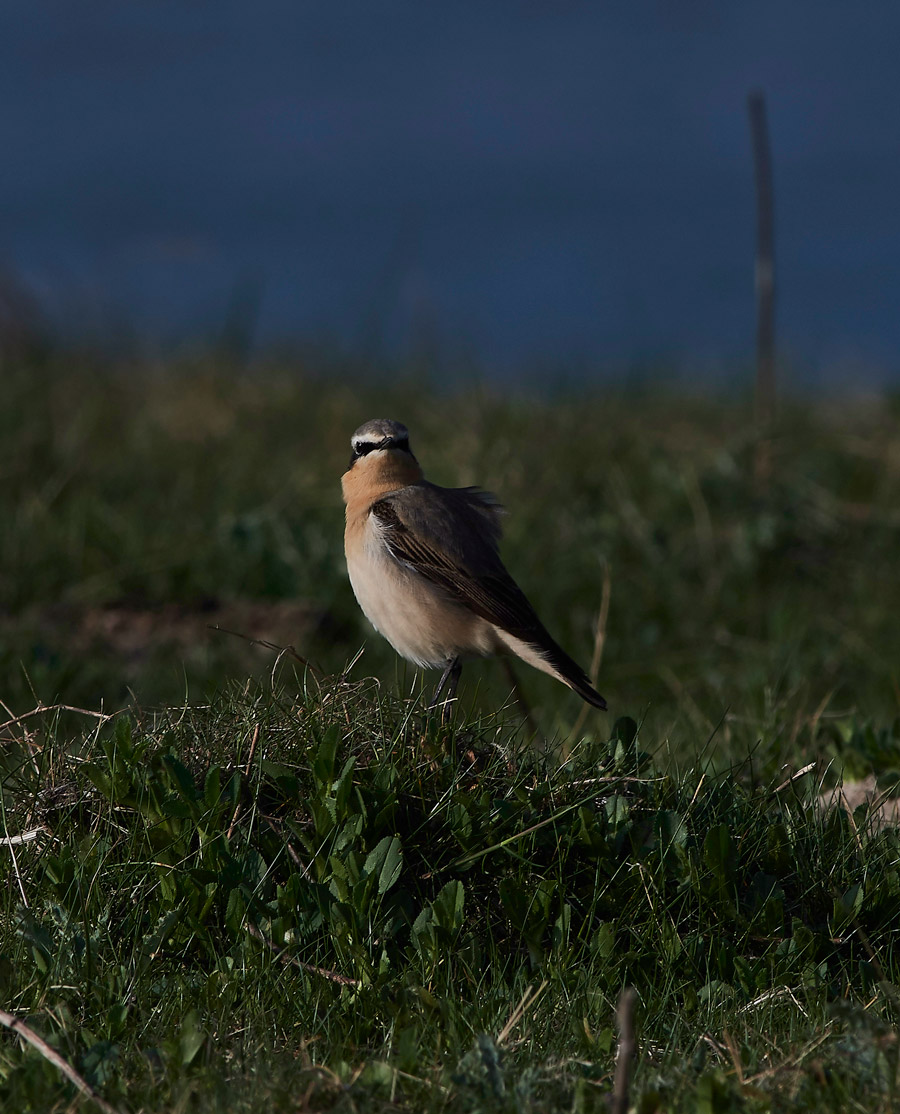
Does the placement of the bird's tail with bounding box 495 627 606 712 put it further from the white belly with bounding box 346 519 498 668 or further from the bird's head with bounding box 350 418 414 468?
the bird's head with bounding box 350 418 414 468

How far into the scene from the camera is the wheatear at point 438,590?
5.47m

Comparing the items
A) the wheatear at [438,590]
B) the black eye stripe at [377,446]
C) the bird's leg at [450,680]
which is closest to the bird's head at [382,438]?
the black eye stripe at [377,446]

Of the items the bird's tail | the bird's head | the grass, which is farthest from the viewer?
the bird's head

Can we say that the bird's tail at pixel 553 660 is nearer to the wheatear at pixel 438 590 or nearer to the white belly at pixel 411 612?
the wheatear at pixel 438 590

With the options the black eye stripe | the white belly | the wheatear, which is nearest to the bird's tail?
the wheatear

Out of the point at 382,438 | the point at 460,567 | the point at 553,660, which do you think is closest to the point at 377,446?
the point at 382,438

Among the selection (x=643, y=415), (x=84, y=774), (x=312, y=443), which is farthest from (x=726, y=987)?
(x=643, y=415)

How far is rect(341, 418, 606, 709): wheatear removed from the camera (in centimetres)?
547

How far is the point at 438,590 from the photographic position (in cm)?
553

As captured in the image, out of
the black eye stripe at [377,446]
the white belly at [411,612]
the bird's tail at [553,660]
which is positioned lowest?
the bird's tail at [553,660]

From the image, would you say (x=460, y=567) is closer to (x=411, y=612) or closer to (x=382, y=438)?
(x=411, y=612)

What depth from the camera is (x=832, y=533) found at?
9805mm

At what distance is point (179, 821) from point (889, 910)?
2216 millimetres

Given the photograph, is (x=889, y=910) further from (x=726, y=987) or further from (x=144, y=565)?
(x=144, y=565)
